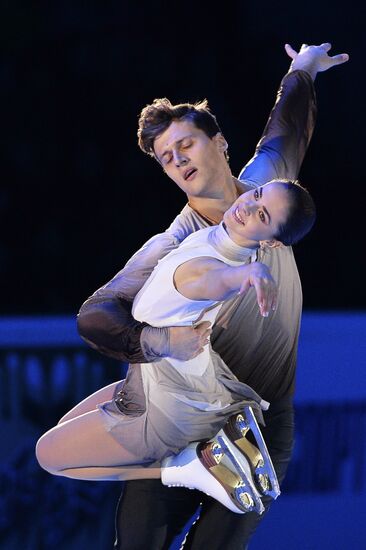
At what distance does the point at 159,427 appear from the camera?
295 centimetres

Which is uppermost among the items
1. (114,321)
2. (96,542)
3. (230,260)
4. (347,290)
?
(230,260)

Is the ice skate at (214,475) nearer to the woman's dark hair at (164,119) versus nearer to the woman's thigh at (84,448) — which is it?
the woman's thigh at (84,448)

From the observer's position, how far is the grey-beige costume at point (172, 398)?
2.80m

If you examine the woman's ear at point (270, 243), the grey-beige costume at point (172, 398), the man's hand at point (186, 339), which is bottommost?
the grey-beige costume at point (172, 398)

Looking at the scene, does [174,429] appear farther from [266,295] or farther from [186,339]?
[266,295]

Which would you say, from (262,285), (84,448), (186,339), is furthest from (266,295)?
(84,448)

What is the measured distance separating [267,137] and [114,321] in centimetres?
75

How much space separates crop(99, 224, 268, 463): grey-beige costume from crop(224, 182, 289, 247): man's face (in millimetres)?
137

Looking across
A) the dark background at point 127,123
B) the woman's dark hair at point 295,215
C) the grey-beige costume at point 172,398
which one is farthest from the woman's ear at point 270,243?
the dark background at point 127,123

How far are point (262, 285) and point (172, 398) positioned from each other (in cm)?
62

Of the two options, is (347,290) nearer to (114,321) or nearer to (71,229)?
(71,229)

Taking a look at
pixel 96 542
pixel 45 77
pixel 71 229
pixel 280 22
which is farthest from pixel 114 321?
pixel 280 22

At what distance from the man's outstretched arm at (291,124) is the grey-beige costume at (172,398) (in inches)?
18.2

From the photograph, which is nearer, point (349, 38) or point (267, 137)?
point (267, 137)
